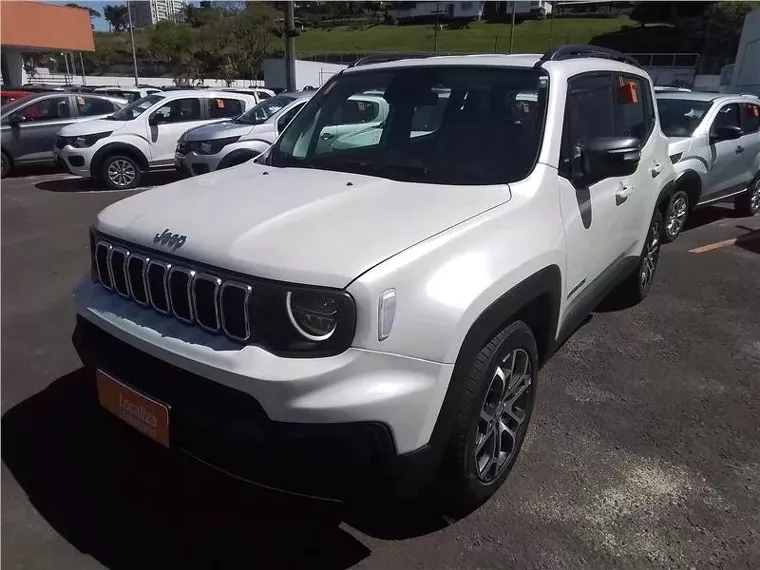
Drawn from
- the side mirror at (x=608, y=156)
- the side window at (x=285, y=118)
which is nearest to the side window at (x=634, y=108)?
the side mirror at (x=608, y=156)

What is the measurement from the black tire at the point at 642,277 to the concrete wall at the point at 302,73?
102 ft

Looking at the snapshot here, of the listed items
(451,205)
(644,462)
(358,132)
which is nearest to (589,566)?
(644,462)

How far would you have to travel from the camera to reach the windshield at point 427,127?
299cm

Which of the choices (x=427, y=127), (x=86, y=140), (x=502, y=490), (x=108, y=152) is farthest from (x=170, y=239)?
(x=86, y=140)

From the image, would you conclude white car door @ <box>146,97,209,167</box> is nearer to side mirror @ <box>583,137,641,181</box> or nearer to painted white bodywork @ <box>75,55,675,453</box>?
painted white bodywork @ <box>75,55,675,453</box>

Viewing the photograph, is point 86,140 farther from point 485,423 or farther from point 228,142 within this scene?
point 485,423

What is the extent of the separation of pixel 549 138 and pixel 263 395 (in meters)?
1.93

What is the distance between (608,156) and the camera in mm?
3016

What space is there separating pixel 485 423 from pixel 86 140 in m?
10.3

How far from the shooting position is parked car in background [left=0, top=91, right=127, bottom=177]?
11977 millimetres

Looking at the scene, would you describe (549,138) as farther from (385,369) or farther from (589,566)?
(589,566)

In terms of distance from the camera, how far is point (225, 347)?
2.14 meters

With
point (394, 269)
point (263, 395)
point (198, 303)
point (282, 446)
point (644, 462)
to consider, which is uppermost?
point (394, 269)

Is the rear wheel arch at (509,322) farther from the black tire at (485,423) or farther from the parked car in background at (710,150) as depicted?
the parked car in background at (710,150)
